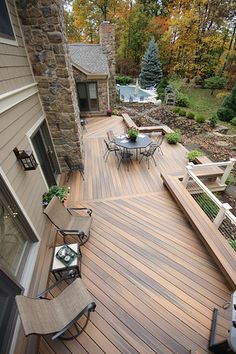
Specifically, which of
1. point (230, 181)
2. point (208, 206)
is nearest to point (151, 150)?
point (208, 206)

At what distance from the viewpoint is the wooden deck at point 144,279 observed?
7.29 feet

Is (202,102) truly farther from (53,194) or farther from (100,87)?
(53,194)

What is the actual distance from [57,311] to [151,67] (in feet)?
79.8

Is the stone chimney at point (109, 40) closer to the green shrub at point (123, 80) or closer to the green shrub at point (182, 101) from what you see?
the green shrub at point (182, 101)

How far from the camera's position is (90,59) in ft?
35.1

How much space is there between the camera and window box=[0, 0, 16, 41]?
295 cm

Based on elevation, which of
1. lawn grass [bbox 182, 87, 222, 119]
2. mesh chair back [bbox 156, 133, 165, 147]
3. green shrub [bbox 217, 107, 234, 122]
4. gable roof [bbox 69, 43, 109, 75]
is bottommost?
lawn grass [bbox 182, 87, 222, 119]

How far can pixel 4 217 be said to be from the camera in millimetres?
2439

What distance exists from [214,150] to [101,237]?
638 centimetres

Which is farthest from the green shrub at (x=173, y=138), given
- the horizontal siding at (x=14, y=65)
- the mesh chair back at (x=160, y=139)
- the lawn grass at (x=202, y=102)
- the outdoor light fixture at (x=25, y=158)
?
the outdoor light fixture at (x=25, y=158)

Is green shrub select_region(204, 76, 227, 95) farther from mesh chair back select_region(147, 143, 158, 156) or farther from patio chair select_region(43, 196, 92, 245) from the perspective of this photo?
patio chair select_region(43, 196, 92, 245)

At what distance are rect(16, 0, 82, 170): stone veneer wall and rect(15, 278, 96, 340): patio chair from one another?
12.6ft

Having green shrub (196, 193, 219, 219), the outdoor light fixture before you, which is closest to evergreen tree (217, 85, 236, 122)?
green shrub (196, 193, 219, 219)

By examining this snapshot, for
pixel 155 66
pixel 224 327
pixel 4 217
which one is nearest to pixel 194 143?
pixel 224 327
